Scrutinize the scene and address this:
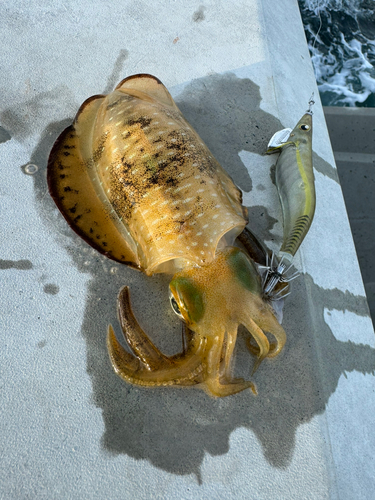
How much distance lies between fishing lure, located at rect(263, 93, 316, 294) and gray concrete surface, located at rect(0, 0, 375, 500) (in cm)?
21

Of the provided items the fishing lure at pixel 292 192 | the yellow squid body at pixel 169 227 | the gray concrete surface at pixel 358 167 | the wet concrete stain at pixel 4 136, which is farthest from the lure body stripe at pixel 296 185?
the wet concrete stain at pixel 4 136

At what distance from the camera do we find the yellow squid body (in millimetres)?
2277

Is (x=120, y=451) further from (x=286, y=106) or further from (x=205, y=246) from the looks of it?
(x=286, y=106)

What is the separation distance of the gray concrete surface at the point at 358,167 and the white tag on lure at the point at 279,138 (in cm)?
205

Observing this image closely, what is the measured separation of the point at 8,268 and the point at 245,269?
1674mm

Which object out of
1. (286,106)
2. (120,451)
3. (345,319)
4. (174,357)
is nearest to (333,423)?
(345,319)

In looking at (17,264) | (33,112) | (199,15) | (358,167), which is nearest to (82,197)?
(17,264)

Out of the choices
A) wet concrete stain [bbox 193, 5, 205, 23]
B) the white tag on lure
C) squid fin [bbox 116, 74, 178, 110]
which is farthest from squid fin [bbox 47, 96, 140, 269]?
wet concrete stain [bbox 193, 5, 205, 23]

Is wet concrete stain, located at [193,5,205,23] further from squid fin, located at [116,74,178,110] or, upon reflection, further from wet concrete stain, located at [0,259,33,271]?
wet concrete stain, located at [0,259,33,271]

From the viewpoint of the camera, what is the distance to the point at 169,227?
237 cm

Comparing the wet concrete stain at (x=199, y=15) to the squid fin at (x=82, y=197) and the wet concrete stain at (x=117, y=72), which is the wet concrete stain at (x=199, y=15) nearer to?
the wet concrete stain at (x=117, y=72)

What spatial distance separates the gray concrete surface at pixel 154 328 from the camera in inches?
90.6

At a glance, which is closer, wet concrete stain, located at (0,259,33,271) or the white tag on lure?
wet concrete stain, located at (0,259,33,271)

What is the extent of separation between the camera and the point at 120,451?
2.31m
